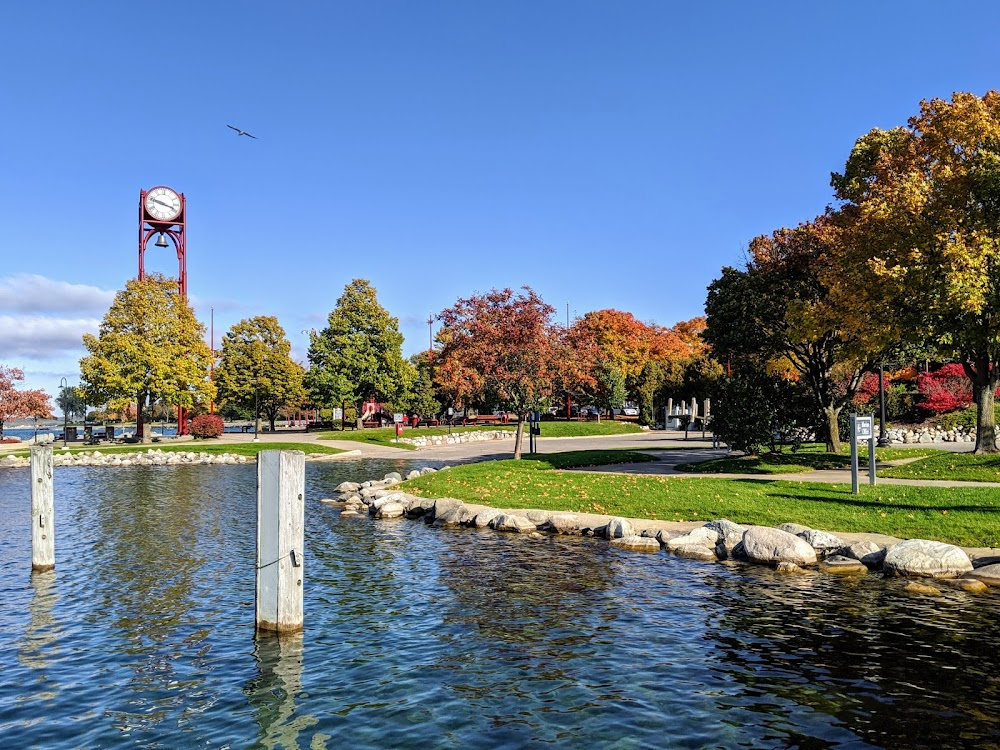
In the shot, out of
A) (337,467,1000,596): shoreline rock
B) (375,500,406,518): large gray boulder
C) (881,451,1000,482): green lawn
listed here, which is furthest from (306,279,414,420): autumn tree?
(881,451,1000,482): green lawn

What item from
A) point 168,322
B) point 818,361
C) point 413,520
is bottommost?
point 413,520

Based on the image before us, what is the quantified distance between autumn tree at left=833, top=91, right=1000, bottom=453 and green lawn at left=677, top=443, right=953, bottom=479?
13.9ft

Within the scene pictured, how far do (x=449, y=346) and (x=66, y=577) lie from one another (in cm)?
2065

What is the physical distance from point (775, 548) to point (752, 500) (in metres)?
4.34

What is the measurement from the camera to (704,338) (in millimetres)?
29422

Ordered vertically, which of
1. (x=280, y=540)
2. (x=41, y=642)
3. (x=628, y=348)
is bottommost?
(x=41, y=642)

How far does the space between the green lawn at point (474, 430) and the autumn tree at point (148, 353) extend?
1116 centimetres

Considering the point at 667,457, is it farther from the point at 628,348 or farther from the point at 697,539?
the point at 628,348

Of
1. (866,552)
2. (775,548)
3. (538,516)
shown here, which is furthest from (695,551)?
(538,516)

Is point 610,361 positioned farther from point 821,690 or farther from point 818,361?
point 821,690

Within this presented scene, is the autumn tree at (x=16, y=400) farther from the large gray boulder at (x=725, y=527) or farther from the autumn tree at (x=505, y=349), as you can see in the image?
the large gray boulder at (x=725, y=527)

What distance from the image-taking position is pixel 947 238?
22.3 meters

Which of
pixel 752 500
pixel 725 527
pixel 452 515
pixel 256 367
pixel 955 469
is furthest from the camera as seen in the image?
pixel 256 367

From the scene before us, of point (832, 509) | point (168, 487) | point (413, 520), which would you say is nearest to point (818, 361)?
point (832, 509)
